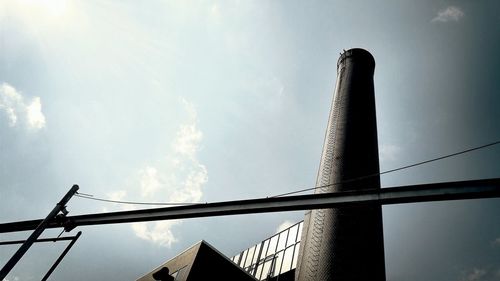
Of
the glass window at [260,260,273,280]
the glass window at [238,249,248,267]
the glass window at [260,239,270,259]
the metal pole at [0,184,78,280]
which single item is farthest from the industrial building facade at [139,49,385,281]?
the glass window at [238,249,248,267]

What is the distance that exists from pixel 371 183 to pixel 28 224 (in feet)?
31.8

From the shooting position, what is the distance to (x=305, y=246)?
7.24 metres

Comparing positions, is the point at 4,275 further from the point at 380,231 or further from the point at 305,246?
the point at 380,231

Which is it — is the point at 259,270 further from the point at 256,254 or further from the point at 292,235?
the point at 292,235

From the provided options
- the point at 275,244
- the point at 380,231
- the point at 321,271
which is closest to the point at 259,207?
the point at 321,271

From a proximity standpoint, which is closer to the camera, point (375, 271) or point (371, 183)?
→ point (375, 271)

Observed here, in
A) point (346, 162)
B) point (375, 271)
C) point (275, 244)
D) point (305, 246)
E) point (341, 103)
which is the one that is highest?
point (341, 103)

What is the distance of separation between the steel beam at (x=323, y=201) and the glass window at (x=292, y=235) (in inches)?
425

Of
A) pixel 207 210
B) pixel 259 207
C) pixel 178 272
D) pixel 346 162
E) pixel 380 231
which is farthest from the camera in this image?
pixel 178 272

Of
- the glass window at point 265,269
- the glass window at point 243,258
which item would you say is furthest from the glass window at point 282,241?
the glass window at point 243,258

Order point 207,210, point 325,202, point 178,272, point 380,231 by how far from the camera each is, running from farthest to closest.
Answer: point 178,272 < point 380,231 < point 207,210 < point 325,202

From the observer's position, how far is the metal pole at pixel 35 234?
601cm

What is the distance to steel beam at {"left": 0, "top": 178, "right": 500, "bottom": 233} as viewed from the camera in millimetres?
4133

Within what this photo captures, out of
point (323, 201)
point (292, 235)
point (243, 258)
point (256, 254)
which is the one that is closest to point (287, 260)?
point (292, 235)
